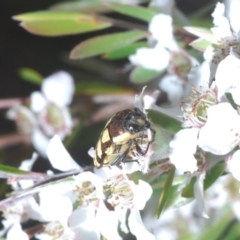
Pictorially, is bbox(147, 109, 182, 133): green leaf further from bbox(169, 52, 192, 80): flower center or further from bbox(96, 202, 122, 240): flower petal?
bbox(169, 52, 192, 80): flower center

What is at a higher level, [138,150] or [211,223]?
[138,150]

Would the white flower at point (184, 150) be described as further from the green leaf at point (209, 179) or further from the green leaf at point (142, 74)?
the green leaf at point (142, 74)

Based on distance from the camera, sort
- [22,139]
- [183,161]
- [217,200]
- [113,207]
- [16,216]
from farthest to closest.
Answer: [22,139] < [217,200] < [16,216] < [113,207] < [183,161]

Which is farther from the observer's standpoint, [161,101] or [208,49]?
[161,101]

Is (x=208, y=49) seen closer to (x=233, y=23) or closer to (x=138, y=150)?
(x=233, y=23)

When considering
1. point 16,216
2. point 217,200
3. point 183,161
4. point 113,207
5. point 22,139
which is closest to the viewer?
point 183,161

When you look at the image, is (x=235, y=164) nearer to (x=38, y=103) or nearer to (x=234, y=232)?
(x=234, y=232)

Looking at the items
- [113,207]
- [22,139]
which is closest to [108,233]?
[113,207]
